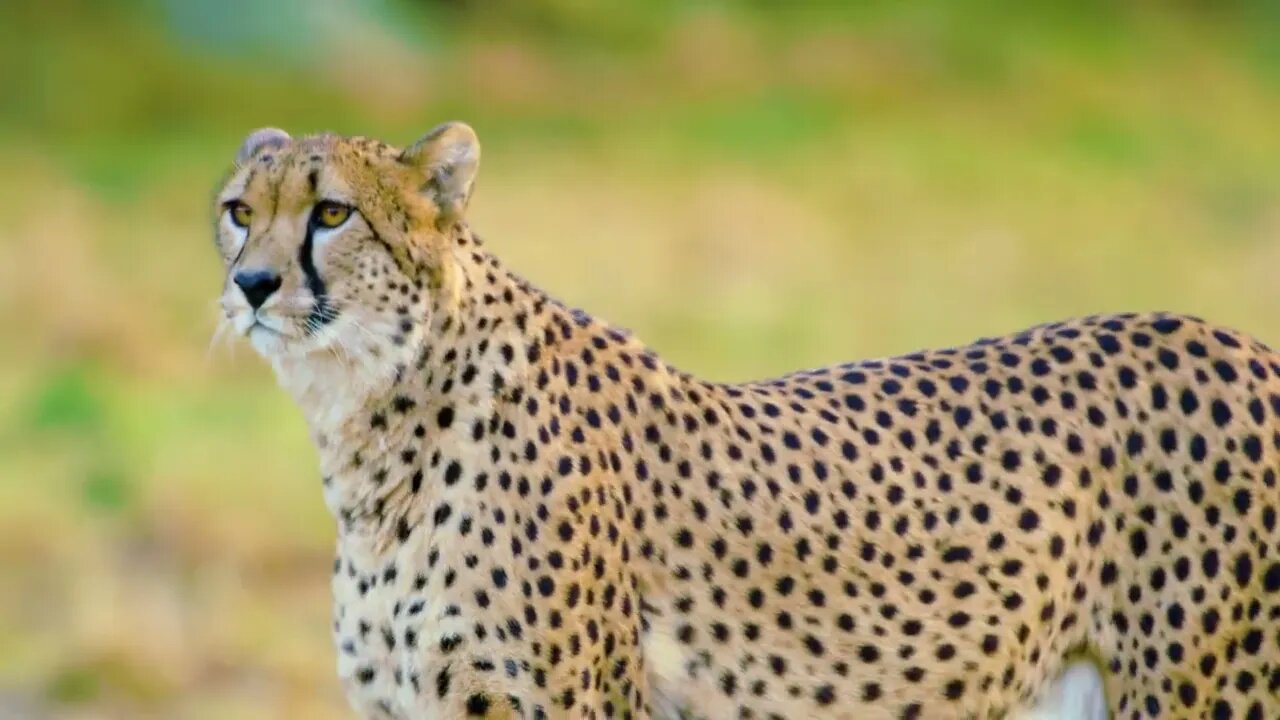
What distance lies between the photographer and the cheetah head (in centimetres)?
489

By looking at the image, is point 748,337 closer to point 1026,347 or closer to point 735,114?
point 735,114

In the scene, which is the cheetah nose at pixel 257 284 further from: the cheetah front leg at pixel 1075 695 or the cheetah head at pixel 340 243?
the cheetah front leg at pixel 1075 695

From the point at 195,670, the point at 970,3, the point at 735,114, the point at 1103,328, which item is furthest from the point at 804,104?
the point at 1103,328

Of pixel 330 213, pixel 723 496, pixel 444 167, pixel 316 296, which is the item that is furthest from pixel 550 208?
pixel 316 296

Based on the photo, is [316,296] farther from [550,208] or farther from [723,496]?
[550,208]

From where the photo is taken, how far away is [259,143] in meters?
5.22

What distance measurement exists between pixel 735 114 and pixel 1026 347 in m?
11.0

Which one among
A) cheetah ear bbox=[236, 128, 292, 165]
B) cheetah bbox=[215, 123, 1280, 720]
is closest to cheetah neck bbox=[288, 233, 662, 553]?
cheetah bbox=[215, 123, 1280, 720]

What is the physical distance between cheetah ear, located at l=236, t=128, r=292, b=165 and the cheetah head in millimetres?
13

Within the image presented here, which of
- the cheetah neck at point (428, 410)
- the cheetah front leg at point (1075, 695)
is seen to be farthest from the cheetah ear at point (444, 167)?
the cheetah front leg at point (1075, 695)

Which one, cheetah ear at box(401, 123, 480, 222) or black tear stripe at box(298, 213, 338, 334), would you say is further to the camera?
cheetah ear at box(401, 123, 480, 222)

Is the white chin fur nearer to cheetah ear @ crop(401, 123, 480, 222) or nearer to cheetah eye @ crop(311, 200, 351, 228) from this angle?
cheetah eye @ crop(311, 200, 351, 228)

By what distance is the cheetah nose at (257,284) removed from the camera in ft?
15.9

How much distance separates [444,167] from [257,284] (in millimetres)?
473
